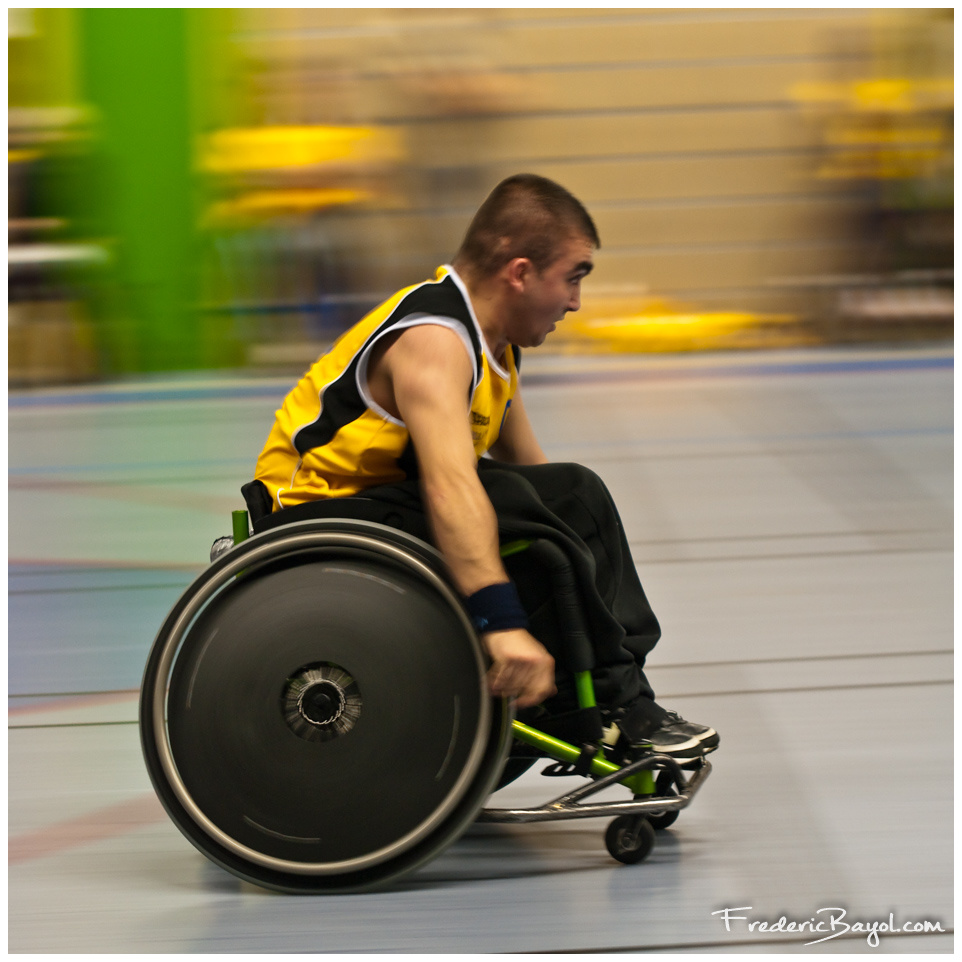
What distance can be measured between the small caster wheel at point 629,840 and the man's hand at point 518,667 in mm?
366

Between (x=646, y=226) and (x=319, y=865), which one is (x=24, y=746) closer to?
(x=319, y=865)

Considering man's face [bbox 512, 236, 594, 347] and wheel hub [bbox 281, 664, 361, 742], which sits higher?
man's face [bbox 512, 236, 594, 347]

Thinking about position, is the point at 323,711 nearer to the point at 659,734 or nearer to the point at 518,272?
the point at 659,734

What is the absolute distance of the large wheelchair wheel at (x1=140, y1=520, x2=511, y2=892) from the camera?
75.9 inches

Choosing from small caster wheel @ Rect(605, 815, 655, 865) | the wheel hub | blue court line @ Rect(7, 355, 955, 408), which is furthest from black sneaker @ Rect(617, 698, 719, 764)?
blue court line @ Rect(7, 355, 955, 408)

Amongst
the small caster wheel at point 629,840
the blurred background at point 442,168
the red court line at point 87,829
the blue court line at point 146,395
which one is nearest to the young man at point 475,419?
the small caster wheel at point 629,840

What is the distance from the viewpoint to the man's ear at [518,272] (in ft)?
6.80

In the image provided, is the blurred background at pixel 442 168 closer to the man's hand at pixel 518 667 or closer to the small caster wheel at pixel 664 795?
the small caster wheel at pixel 664 795

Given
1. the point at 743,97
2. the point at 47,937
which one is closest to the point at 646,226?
the point at 743,97

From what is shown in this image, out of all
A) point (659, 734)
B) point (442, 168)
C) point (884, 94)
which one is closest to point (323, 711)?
point (659, 734)

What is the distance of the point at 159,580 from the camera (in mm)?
4004

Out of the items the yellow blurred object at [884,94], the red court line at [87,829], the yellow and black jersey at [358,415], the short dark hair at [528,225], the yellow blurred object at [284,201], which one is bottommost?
the red court line at [87,829]

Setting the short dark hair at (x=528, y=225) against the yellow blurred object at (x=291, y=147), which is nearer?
the short dark hair at (x=528, y=225)

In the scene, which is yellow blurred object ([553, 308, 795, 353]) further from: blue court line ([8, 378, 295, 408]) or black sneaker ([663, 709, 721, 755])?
black sneaker ([663, 709, 721, 755])
